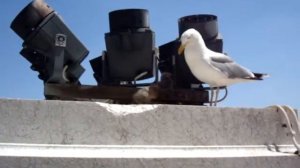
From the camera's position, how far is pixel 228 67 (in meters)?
3.17

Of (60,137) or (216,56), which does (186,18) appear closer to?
(216,56)

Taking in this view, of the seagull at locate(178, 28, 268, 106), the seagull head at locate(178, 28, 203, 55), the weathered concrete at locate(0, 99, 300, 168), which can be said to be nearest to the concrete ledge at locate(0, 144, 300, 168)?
the weathered concrete at locate(0, 99, 300, 168)

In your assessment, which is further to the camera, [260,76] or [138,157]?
[260,76]

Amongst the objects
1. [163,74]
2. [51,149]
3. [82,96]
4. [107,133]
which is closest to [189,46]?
[163,74]

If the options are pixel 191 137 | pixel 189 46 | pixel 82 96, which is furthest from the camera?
pixel 189 46

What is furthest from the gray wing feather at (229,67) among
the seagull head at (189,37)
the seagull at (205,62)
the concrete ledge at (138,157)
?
the concrete ledge at (138,157)

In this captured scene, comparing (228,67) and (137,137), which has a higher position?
(137,137)

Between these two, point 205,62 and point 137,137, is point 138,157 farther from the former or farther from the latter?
point 205,62

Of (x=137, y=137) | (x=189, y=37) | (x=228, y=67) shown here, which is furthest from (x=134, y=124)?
(x=228, y=67)

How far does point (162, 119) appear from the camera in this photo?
187 centimetres

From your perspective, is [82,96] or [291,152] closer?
[291,152]

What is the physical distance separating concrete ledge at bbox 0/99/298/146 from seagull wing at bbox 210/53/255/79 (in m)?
0.91

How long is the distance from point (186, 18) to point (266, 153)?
1.43m

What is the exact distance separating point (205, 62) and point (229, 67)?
15.4 inches
